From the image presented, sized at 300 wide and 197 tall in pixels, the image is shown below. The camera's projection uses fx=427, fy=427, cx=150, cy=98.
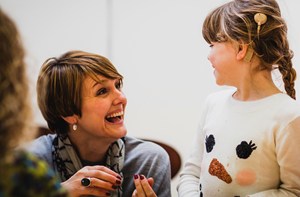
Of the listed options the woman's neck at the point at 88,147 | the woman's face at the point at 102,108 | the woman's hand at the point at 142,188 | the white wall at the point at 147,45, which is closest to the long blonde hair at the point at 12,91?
the woman's hand at the point at 142,188

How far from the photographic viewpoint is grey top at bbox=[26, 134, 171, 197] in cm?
160

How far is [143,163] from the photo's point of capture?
1.63 m

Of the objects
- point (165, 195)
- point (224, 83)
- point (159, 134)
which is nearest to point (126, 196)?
point (165, 195)

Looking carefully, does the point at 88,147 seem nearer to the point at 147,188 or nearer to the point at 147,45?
the point at 147,188

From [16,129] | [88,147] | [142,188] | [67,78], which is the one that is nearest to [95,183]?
[142,188]

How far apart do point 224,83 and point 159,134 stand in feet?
3.99

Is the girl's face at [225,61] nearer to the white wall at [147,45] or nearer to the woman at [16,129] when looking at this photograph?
the woman at [16,129]

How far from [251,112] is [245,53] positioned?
177 millimetres

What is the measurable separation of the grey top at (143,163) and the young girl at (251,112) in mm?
255

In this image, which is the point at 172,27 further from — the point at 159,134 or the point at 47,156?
the point at 47,156

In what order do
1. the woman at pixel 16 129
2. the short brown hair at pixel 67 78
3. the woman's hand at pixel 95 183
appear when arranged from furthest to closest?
the short brown hair at pixel 67 78
the woman's hand at pixel 95 183
the woman at pixel 16 129

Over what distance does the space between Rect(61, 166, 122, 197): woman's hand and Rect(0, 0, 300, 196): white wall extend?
1053 mm

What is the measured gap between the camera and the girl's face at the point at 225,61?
4.25ft

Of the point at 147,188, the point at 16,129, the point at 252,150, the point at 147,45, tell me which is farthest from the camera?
the point at 147,45
